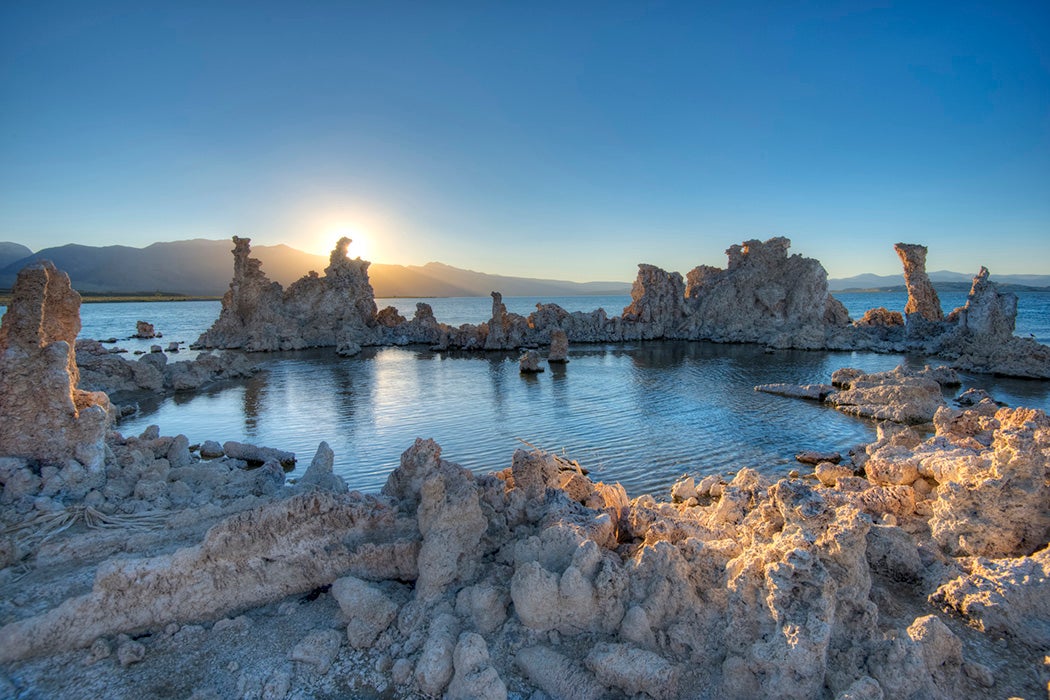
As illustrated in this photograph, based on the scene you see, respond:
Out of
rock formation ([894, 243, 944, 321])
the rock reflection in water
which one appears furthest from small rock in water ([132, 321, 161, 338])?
rock formation ([894, 243, 944, 321])

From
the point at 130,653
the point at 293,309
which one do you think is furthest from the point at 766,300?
the point at 130,653

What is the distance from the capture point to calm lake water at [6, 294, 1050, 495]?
16547 millimetres

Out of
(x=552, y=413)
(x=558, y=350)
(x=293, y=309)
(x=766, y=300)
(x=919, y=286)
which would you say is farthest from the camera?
(x=293, y=309)

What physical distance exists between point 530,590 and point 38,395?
1002 centimetres

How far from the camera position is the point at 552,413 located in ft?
77.4

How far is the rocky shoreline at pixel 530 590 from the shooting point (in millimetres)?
4543

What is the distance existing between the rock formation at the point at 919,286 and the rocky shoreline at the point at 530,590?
157 feet

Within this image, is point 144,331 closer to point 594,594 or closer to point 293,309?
point 293,309

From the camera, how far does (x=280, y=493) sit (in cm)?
1020

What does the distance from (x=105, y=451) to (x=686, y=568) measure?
10.8 metres

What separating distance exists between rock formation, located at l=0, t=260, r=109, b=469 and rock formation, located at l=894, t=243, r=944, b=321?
57.6 meters

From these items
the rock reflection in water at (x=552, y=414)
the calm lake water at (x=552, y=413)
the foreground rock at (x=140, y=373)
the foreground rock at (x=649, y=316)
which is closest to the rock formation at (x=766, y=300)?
the foreground rock at (x=649, y=316)

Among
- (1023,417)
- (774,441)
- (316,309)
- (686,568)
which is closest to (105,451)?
(686,568)

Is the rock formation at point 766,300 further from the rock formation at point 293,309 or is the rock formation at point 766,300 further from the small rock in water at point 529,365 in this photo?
the rock formation at point 293,309
